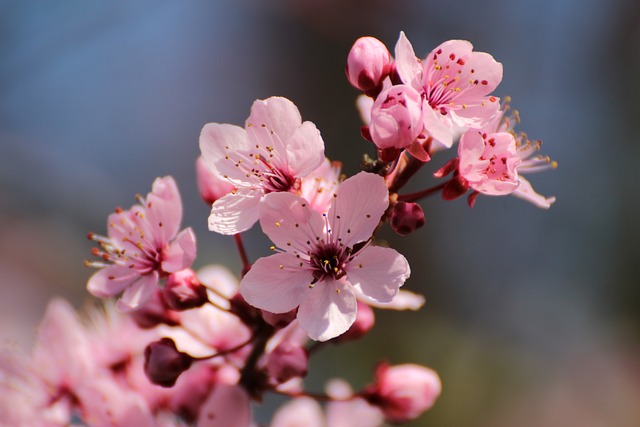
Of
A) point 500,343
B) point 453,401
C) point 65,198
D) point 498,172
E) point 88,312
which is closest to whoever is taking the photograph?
point 498,172

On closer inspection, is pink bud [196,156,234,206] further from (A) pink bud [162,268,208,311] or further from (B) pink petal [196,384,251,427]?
(B) pink petal [196,384,251,427]

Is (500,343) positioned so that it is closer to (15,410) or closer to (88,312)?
(88,312)

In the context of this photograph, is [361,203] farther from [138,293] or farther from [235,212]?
[138,293]

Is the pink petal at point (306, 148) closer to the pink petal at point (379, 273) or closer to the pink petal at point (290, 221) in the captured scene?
the pink petal at point (290, 221)

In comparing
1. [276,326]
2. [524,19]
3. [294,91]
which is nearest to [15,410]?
[276,326]

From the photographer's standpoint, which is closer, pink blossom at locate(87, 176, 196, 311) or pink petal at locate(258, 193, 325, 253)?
pink petal at locate(258, 193, 325, 253)

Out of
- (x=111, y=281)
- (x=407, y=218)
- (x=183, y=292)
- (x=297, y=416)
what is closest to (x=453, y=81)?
(x=407, y=218)

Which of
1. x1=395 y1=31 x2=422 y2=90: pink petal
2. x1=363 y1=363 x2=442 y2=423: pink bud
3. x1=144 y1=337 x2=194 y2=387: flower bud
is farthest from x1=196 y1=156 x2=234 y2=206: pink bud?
x1=363 y1=363 x2=442 y2=423: pink bud
